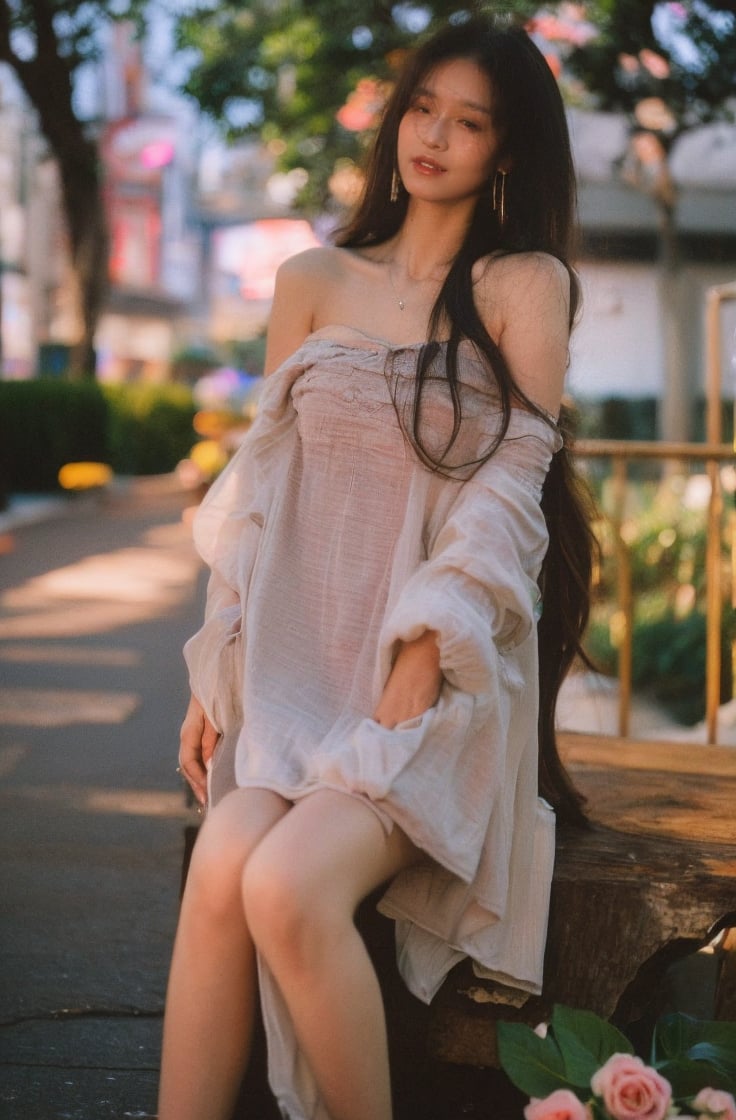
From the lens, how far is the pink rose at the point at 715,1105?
197cm

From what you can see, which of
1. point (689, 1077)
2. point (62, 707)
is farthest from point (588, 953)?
point (62, 707)

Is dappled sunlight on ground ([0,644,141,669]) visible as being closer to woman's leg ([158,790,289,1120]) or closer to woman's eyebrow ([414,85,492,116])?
woman's eyebrow ([414,85,492,116])

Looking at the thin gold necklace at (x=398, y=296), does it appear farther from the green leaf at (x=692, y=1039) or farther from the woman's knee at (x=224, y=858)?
the green leaf at (x=692, y=1039)

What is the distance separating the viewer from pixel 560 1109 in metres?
1.95

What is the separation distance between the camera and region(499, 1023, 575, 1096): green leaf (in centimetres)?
207

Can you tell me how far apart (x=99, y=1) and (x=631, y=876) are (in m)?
15.9

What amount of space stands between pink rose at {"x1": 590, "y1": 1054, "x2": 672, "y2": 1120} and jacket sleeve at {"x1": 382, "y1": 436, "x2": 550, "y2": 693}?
0.59 metres

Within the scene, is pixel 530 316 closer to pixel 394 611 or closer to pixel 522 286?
pixel 522 286

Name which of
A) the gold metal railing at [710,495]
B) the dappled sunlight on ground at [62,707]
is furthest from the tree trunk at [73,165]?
the gold metal railing at [710,495]

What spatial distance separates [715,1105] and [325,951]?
1.89 ft

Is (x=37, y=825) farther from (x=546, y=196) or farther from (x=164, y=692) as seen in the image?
(x=546, y=196)

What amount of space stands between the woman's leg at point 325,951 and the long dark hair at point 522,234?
71 centimetres

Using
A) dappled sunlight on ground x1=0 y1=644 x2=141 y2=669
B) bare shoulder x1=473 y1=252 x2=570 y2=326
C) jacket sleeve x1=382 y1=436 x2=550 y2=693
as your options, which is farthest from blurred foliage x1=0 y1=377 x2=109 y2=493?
jacket sleeve x1=382 y1=436 x2=550 y2=693

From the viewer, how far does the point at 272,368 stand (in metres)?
2.73
